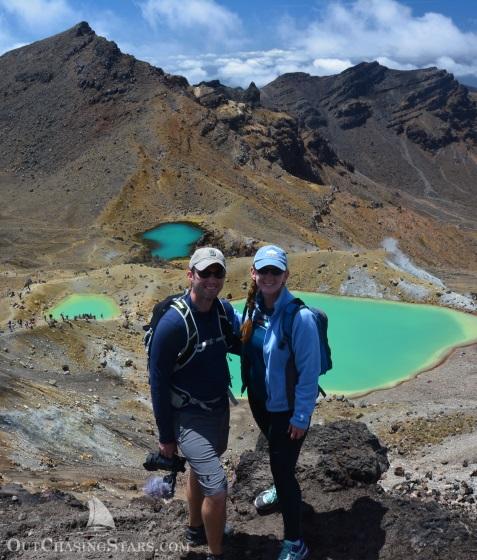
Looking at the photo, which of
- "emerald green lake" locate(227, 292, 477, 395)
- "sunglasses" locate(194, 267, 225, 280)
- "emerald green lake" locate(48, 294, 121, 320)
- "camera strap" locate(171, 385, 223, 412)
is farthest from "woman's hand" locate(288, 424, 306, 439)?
"emerald green lake" locate(48, 294, 121, 320)

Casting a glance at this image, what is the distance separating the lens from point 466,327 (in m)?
29.5

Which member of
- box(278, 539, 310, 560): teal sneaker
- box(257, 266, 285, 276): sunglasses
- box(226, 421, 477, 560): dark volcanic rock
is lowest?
box(278, 539, 310, 560): teal sneaker

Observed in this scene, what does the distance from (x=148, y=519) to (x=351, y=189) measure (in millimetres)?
113539

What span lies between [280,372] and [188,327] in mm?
1010

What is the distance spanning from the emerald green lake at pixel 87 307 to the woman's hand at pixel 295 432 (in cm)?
2680

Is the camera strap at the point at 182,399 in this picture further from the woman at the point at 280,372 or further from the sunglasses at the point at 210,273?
the sunglasses at the point at 210,273

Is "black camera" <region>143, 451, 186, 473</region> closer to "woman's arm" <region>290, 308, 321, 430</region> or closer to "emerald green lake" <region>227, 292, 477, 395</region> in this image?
"woman's arm" <region>290, 308, 321, 430</region>

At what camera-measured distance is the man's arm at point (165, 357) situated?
620 cm

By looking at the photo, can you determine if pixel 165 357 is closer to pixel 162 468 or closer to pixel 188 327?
pixel 188 327

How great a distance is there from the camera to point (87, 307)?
1344 inches

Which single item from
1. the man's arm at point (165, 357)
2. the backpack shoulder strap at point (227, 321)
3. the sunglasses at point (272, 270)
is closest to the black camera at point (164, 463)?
the man's arm at point (165, 357)

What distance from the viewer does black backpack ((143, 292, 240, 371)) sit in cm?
629

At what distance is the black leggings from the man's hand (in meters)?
0.94

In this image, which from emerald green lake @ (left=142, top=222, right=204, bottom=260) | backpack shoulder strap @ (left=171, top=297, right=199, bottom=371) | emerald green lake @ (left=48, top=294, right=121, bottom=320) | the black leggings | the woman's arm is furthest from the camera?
emerald green lake @ (left=142, top=222, right=204, bottom=260)
